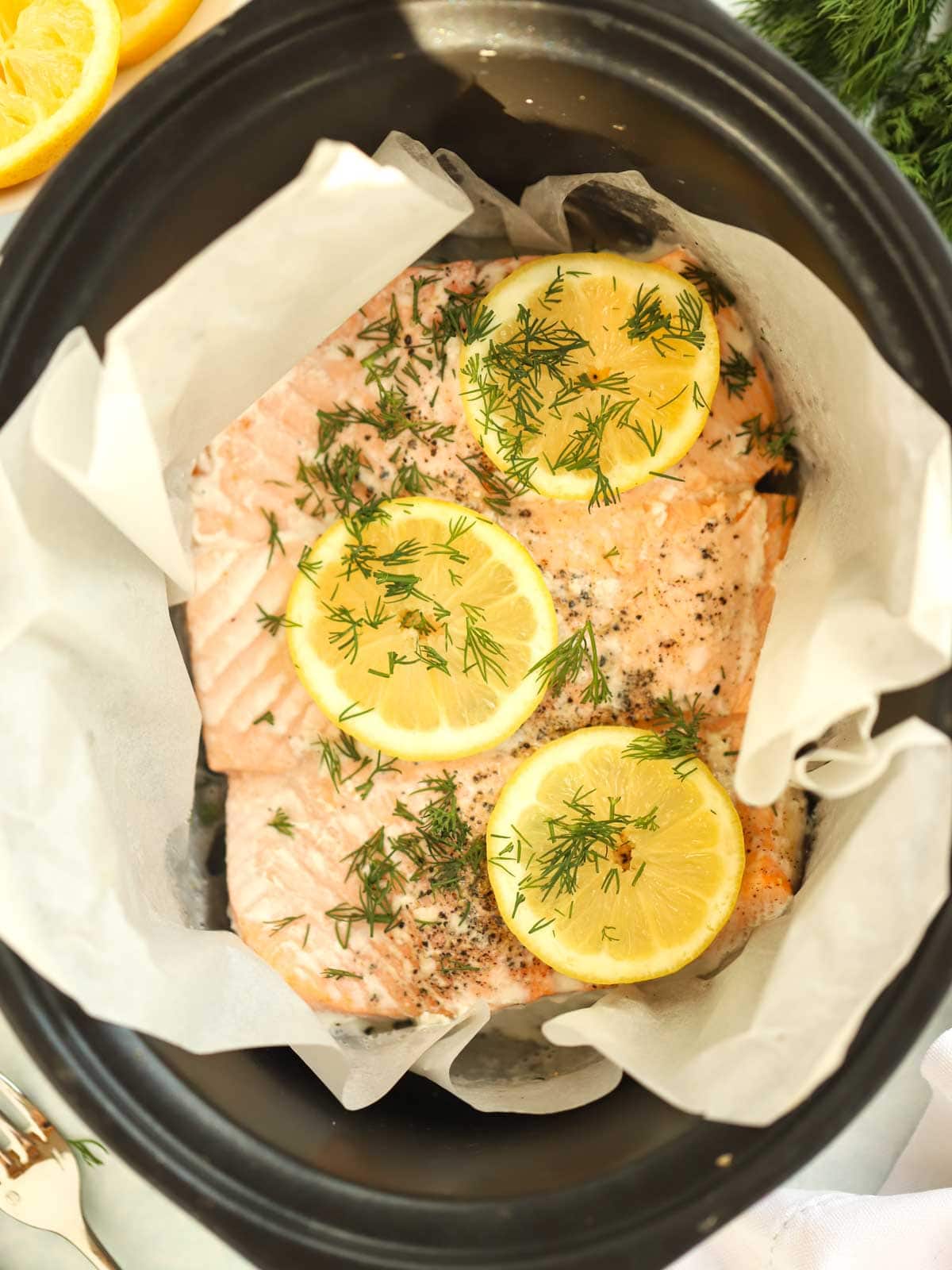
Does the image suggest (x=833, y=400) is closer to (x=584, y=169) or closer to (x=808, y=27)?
(x=584, y=169)

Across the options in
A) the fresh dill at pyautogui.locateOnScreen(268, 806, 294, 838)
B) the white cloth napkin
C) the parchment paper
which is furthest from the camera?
the white cloth napkin

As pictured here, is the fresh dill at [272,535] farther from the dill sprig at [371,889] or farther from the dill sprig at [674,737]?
the dill sprig at [674,737]

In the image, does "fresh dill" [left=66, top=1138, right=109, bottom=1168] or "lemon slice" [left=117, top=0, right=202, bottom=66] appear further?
"fresh dill" [left=66, top=1138, right=109, bottom=1168]

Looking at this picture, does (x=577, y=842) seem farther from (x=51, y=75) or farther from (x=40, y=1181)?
(x=51, y=75)

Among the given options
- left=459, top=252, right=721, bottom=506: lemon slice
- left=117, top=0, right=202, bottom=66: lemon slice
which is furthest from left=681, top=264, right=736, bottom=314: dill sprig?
left=117, top=0, right=202, bottom=66: lemon slice

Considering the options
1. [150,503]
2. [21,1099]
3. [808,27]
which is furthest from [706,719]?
[21,1099]

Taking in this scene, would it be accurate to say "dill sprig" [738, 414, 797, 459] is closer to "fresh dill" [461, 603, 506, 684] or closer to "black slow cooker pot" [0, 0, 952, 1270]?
"black slow cooker pot" [0, 0, 952, 1270]
